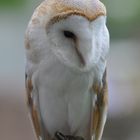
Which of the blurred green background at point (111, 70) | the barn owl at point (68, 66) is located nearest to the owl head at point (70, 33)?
the barn owl at point (68, 66)

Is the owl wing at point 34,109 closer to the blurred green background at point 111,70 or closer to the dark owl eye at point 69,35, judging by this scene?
the dark owl eye at point 69,35

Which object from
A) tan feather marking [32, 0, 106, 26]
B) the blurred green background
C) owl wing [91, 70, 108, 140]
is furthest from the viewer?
the blurred green background

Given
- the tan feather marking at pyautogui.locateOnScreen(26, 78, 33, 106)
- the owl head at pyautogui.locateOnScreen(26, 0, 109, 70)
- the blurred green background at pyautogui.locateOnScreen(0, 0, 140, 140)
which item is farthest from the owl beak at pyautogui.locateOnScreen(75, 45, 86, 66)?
the blurred green background at pyautogui.locateOnScreen(0, 0, 140, 140)

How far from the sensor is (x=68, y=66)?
1009mm

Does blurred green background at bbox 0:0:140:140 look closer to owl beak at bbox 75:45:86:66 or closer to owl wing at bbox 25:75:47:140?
owl wing at bbox 25:75:47:140

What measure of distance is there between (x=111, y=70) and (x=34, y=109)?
3.48ft

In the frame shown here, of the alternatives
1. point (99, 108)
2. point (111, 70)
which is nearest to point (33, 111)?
point (99, 108)

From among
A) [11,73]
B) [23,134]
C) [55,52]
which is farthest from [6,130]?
[55,52]

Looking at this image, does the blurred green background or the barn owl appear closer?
the barn owl

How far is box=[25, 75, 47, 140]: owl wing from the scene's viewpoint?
1102 mm

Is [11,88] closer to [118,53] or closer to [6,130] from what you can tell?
[6,130]

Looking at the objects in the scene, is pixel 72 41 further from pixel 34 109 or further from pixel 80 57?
pixel 34 109

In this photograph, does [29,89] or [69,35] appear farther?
[29,89]

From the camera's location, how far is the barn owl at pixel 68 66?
3.21 ft
